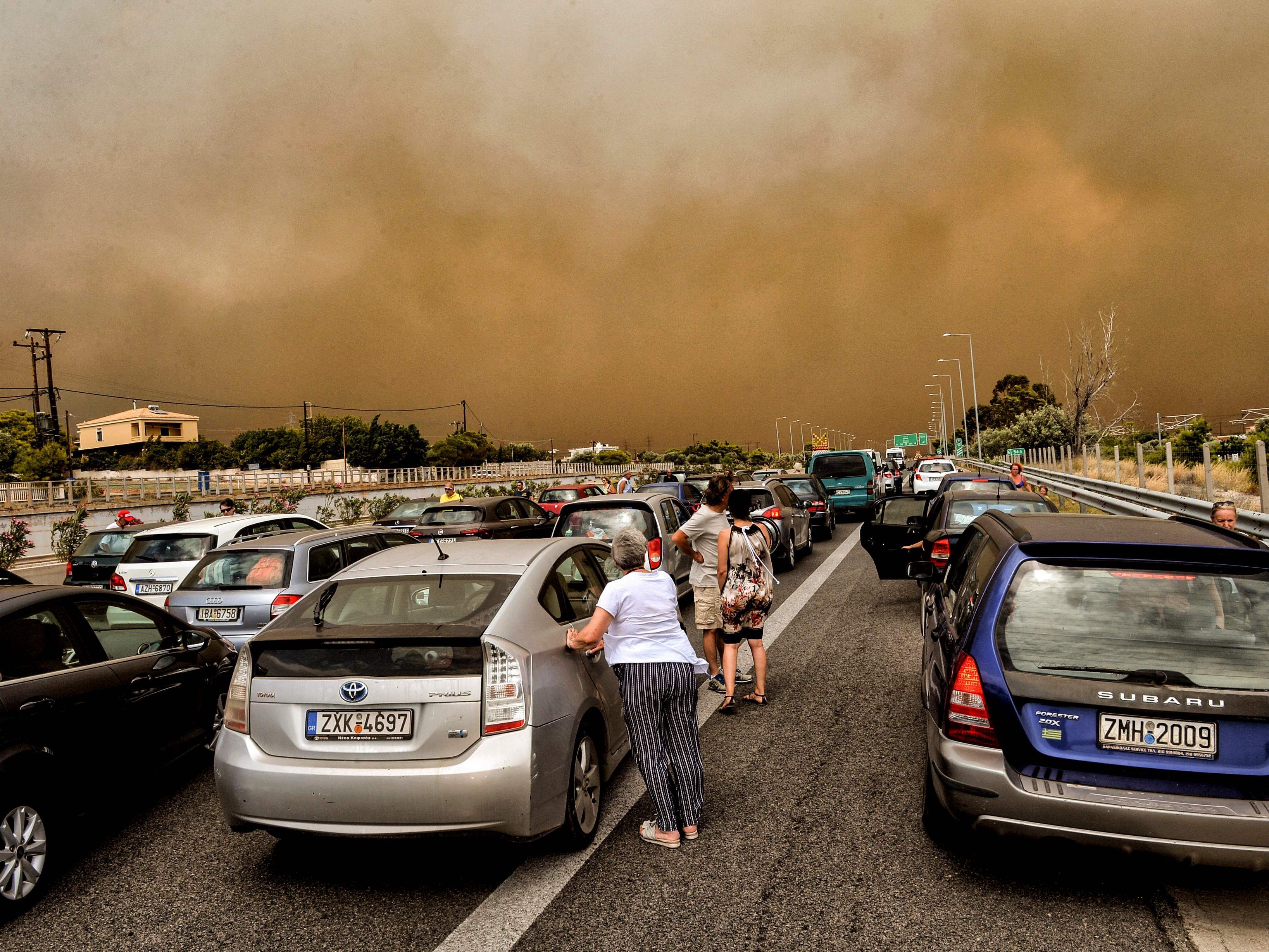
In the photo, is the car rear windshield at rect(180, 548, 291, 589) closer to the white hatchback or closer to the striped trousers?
the striped trousers

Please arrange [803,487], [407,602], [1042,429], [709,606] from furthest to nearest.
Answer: [1042,429] → [803,487] → [709,606] → [407,602]

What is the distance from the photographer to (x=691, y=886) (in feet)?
12.8

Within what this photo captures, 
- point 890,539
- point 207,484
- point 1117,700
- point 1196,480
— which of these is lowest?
point 1196,480

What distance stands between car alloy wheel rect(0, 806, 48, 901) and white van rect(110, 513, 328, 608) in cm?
645

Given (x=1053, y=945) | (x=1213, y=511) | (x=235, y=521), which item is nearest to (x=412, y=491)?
(x=235, y=521)

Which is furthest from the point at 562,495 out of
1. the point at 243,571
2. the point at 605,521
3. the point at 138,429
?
the point at 138,429

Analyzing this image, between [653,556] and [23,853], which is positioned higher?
[653,556]

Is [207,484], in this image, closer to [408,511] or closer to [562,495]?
[408,511]

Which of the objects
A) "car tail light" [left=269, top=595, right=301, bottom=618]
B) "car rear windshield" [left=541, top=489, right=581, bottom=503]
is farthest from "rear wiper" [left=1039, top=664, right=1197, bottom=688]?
"car rear windshield" [left=541, top=489, right=581, bottom=503]

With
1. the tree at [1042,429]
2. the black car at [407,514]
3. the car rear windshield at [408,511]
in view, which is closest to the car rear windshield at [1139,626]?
the black car at [407,514]

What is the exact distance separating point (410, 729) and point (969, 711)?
2450 millimetres

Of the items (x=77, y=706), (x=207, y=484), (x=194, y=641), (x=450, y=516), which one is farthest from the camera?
(x=207, y=484)

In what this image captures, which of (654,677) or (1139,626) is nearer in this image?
(1139,626)

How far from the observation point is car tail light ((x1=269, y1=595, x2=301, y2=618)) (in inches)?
314
